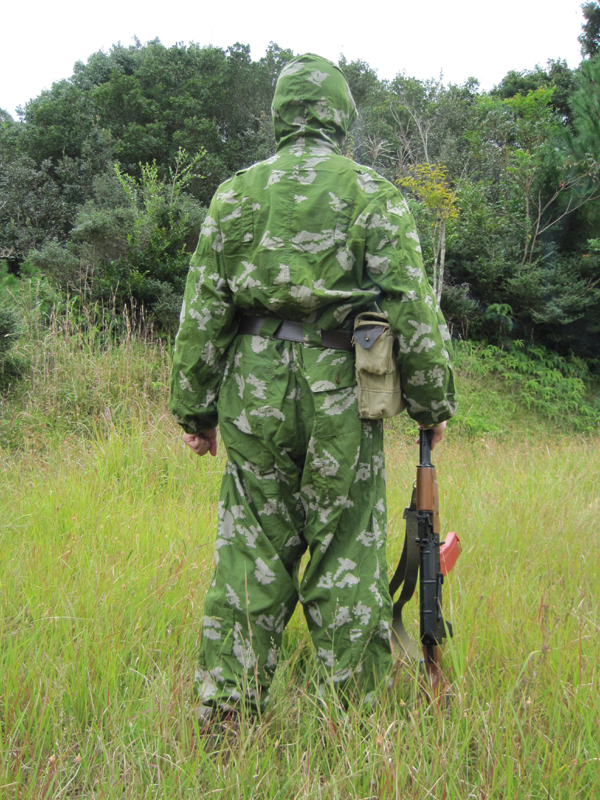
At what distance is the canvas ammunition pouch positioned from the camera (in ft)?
6.17

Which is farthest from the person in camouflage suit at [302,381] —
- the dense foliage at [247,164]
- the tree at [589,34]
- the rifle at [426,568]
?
the tree at [589,34]

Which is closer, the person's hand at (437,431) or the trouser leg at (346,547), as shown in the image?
the trouser leg at (346,547)

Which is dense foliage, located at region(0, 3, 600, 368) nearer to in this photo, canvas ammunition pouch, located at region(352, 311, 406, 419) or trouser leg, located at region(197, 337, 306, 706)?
trouser leg, located at region(197, 337, 306, 706)

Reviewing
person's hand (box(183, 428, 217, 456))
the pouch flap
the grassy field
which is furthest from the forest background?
the pouch flap

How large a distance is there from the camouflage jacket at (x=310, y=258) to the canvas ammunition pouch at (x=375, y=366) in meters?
0.05

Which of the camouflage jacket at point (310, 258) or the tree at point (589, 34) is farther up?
the tree at point (589, 34)

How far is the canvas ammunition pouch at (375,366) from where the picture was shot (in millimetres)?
1880

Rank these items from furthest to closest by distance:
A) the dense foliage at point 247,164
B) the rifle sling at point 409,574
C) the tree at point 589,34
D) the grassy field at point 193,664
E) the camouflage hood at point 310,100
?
the tree at point 589,34 < the dense foliage at point 247,164 < the rifle sling at point 409,574 < the camouflage hood at point 310,100 < the grassy field at point 193,664

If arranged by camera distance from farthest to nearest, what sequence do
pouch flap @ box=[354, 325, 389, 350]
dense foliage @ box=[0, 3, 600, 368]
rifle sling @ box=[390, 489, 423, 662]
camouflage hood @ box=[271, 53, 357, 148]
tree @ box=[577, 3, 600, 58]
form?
tree @ box=[577, 3, 600, 58]
dense foliage @ box=[0, 3, 600, 368]
rifle sling @ box=[390, 489, 423, 662]
camouflage hood @ box=[271, 53, 357, 148]
pouch flap @ box=[354, 325, 389, 350]

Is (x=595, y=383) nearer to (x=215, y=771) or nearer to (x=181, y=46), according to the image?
(x=215, y=771)

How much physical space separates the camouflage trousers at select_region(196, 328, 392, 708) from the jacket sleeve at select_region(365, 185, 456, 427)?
0.19m

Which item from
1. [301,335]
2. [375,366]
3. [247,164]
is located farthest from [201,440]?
[247,164]

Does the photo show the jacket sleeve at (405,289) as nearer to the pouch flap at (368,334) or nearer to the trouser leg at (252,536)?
the pouch flap at (368,334)

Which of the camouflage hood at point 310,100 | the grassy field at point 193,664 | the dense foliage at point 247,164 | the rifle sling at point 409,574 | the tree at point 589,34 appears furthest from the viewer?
the tree at point 589,34
